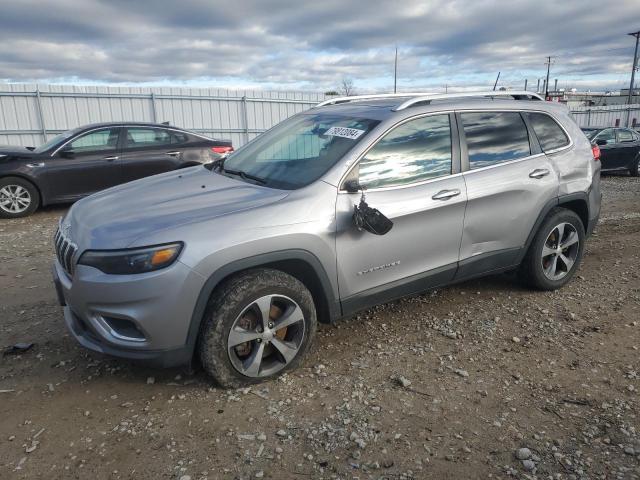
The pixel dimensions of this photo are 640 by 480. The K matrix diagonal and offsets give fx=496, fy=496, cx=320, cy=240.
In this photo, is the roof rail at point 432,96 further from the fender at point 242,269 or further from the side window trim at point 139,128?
the side window trim at point 139,128

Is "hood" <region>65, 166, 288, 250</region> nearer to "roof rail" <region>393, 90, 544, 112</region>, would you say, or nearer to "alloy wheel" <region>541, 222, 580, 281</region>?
"roof rail" <region>393, 90, 544, 112</region>

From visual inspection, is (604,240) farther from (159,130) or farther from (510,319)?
(159,130)

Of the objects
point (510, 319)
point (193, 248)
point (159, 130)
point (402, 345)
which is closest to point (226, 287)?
point (193, 248)

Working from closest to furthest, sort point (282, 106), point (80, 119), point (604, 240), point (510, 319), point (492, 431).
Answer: point (492, 431)
point (510, 319)
point (604, 240)
point (80, 119)
point (282, 106)

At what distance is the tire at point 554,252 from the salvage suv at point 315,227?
0.7 inches

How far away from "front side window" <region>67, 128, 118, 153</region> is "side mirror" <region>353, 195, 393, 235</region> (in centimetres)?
672

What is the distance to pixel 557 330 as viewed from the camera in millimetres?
3816

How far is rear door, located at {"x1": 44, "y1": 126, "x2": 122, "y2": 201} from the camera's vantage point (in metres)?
8.05

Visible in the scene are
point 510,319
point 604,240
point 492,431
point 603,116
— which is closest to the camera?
point 492,431

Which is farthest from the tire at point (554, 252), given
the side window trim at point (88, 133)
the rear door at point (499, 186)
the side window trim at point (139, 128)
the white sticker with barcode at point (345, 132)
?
the side window trim at point (88, 133)

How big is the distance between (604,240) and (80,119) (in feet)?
48.3

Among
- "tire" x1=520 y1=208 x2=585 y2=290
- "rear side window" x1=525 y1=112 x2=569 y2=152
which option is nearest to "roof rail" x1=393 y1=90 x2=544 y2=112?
"rear side window" x1=525 y1=112 x2=569 y2=152

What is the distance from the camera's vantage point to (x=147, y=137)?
881 cm

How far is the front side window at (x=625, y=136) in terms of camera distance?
1305 centimetres
